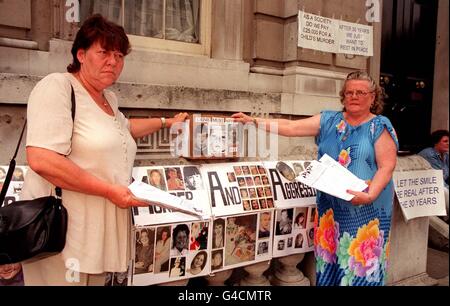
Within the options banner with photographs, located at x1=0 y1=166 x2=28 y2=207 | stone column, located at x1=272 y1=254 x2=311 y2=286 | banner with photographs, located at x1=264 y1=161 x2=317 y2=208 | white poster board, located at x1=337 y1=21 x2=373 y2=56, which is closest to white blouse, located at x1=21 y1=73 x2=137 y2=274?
banner with photographs, located at x1=0 y1=166 x2=28 y2=207

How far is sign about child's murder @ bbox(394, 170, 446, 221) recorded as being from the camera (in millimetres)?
3840

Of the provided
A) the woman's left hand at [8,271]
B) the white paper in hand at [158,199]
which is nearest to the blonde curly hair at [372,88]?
the white paper in hand at [158,199]

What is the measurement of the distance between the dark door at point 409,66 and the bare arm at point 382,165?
4.45 metres

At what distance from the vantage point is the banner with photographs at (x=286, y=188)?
3.29 meters

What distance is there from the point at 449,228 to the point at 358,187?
4026 millimetres

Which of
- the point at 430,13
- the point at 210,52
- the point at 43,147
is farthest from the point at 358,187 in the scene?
the point at 430,13

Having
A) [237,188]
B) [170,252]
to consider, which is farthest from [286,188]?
[170,252]

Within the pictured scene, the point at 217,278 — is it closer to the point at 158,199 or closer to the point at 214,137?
the point at 214,137

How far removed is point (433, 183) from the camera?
4.14 metres

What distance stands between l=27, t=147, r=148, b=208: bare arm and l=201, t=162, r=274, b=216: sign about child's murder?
1.08 meters

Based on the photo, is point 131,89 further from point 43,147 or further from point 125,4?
point 43,147

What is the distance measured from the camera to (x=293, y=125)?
10.4 ft

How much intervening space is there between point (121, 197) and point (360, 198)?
1.53 metres

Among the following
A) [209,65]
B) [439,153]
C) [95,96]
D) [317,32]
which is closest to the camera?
[95,96]
